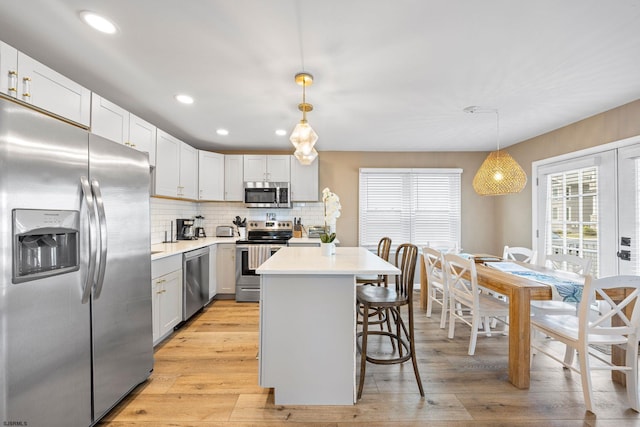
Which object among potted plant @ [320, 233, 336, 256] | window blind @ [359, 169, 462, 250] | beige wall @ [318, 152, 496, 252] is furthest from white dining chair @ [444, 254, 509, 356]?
beige wall @ [318, 152, 496, 252]

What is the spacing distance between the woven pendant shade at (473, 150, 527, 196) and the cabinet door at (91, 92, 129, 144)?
11.9 feet

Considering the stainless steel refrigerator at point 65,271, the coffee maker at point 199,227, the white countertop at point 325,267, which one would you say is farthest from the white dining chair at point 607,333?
the coffee maker at point 199,227

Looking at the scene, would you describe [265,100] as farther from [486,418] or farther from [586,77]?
[486,418]

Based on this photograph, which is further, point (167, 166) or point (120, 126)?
point (167, 166)

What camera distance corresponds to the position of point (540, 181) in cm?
385

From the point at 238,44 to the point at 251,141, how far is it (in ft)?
8.05

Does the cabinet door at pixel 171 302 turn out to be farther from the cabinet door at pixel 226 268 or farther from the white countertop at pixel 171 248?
the cabinet door at pixel 226 268

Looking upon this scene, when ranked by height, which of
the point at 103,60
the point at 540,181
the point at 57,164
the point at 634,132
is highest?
the point at 103,60

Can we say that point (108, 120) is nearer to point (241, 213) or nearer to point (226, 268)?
point (226, 268)

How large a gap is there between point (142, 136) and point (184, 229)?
169 cm

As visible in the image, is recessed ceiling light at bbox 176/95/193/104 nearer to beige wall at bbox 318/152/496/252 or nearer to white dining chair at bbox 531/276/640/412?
beige wall at bbox 318/152/496/252

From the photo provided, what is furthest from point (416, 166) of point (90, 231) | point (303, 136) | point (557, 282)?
point (90, 231)

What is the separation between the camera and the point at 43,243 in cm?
135

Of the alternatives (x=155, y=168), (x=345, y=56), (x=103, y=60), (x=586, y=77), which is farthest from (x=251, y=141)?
(x=586, y=77)
